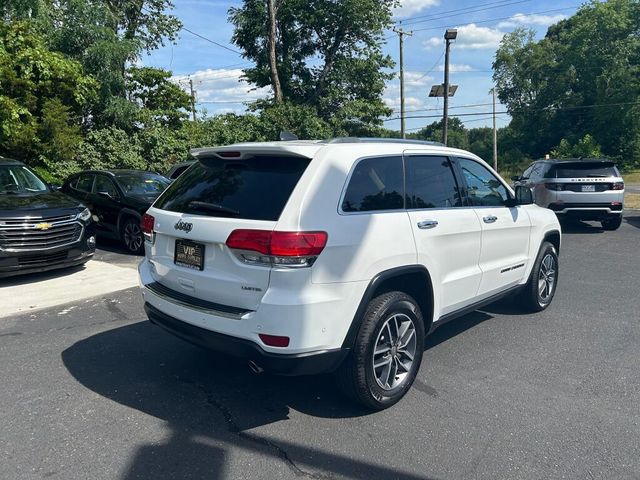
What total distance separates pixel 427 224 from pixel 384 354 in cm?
100

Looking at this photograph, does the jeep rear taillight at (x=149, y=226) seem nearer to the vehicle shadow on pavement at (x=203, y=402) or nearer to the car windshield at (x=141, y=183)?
the vehicle shadow on pavement at (x=203, y=402)

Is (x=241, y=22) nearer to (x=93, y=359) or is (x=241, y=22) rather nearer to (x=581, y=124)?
(x=93, y=359)

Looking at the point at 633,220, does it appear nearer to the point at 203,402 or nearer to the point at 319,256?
the point at 319,256

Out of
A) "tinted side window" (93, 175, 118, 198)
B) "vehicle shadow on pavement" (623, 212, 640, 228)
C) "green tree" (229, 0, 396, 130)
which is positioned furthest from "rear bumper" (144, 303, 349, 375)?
"green tree" (229, 0, 396, 130)

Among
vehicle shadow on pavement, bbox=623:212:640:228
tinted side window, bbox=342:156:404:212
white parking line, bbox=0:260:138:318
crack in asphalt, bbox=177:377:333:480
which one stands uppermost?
tinted side window, bbox=342:156:404:212

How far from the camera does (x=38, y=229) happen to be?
7.04 meters

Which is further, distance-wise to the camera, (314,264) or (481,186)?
(481,186)

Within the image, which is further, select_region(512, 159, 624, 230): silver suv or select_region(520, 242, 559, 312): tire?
select_region(512, 159, 624, 230): silver suv

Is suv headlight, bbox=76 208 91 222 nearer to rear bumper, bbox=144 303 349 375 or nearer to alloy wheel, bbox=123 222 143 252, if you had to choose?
alloy wheel, bbox=123 222 143 252

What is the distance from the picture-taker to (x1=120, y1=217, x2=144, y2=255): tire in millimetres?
9375

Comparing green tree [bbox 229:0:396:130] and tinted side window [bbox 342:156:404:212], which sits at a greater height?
green tree [bbox 229:0:396:130]

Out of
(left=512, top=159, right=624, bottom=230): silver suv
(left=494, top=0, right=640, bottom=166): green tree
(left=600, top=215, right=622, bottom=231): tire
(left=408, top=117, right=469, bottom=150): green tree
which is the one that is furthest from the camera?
(left=408, top=117, right=469, bottom=150): green tree

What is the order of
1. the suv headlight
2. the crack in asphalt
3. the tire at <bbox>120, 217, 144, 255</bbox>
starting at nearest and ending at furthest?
the crack in asphalt, the suv headlight, the tire at <bbox>120, 217, 144, 255</bbox>

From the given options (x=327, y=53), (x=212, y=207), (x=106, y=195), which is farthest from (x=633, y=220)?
(x=327, y=53)
